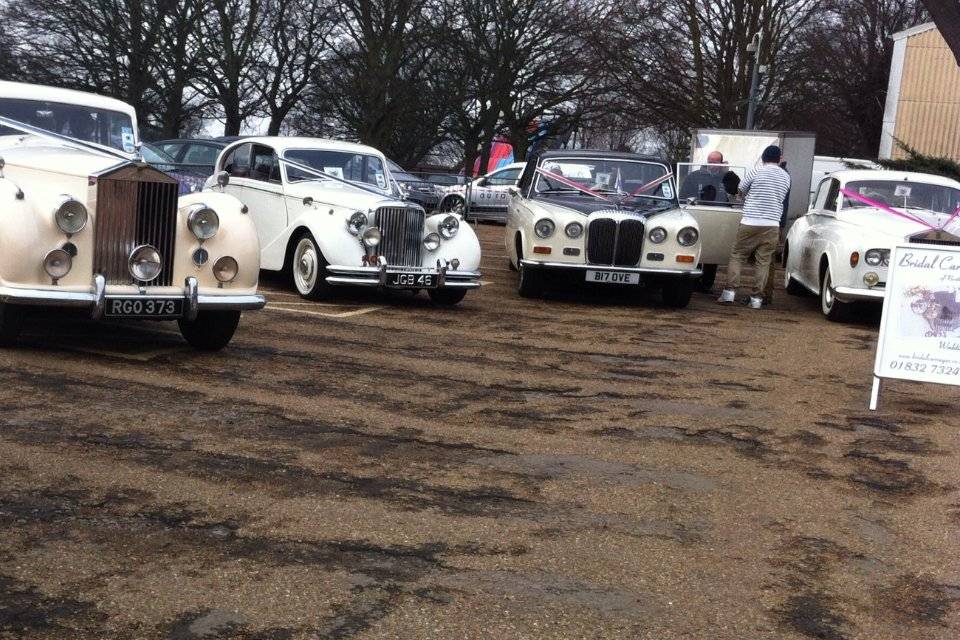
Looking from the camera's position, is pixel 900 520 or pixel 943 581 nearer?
pixel 943 581

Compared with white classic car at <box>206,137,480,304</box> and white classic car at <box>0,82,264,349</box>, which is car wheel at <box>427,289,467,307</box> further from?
white classic car at <box>0,82,264,349</box>

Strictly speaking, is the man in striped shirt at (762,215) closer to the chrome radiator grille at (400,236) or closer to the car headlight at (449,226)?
the car headlight at (449,226)

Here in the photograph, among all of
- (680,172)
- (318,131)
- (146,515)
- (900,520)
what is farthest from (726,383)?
(318,131)

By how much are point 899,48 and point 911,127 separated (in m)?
2.40

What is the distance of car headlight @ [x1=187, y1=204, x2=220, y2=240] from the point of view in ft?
27.6

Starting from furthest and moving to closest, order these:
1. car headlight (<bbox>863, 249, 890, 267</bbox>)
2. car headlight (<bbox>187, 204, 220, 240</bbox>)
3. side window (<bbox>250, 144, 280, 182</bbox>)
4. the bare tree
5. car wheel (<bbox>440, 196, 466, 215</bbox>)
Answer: the bare tree, car wheel (<bbox>440, 196, 466, 215</bbox>), side window (<bbox>250, 144, 280, 182</bbox>), car headlight (<bbox>863, 249, 890, 267</bbox>), car headlight (<bbox>187, 204, 220, 240</bbox>)

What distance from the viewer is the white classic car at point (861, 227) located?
1265 cm

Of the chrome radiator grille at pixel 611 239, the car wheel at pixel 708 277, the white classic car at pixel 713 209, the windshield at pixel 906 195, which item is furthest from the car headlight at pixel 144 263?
the car wheel at pixel 708 277

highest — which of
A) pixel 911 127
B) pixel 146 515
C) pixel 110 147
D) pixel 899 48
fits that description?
pixel 899 48

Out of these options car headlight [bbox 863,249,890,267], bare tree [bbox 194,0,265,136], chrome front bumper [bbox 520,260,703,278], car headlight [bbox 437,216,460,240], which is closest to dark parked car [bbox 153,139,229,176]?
chrome front bumper [bbox 520,260,703,278]

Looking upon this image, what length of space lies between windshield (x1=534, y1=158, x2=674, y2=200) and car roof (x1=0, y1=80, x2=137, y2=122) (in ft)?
17.8

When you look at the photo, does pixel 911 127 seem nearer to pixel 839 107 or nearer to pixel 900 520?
pixel 839 107

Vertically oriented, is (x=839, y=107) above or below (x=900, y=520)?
above

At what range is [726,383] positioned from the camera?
29.3 ft
